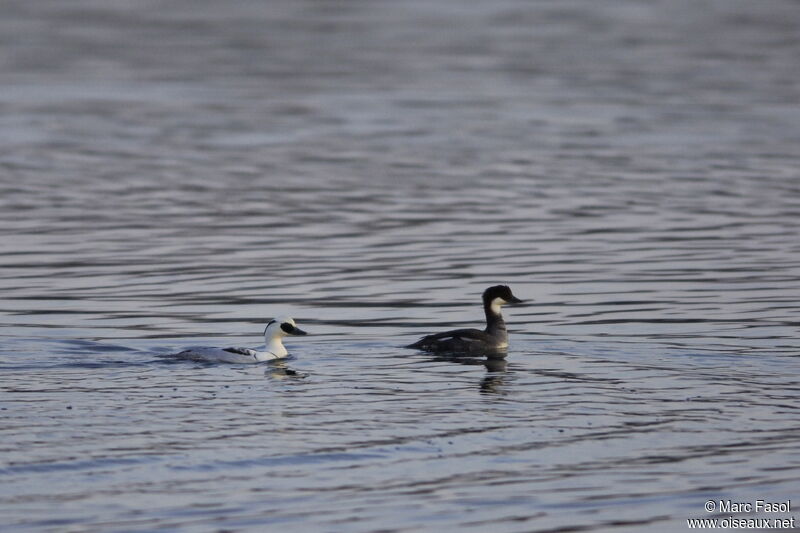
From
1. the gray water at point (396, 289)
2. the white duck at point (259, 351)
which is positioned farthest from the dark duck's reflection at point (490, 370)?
the white duck at point (259, 351)

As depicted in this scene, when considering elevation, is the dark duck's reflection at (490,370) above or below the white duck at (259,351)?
below

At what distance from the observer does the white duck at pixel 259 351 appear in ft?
57.8

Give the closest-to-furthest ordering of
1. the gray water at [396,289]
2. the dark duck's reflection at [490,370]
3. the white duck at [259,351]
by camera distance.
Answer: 1. the gray water at [396,289]
2. the dark duck's reflection at [490,370]
3. the white duck at [259,351]

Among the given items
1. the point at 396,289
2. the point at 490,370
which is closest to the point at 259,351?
the point at 490,370

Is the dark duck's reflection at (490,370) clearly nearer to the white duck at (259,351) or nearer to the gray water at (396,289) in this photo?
the gray water at (396,289)

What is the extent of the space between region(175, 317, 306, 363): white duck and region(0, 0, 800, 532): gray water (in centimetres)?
18

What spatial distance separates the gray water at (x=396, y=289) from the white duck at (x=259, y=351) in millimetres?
183

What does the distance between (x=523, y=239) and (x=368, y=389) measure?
33.0 feet

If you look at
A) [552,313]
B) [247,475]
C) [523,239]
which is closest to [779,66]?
[523,239]

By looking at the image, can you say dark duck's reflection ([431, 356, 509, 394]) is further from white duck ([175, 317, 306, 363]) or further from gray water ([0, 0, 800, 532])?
white duck ([175, 317, 306, 363])

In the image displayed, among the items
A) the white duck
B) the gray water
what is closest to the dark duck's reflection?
the gray water

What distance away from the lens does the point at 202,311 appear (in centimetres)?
2094

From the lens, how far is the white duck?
17.6m

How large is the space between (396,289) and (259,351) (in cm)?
429
